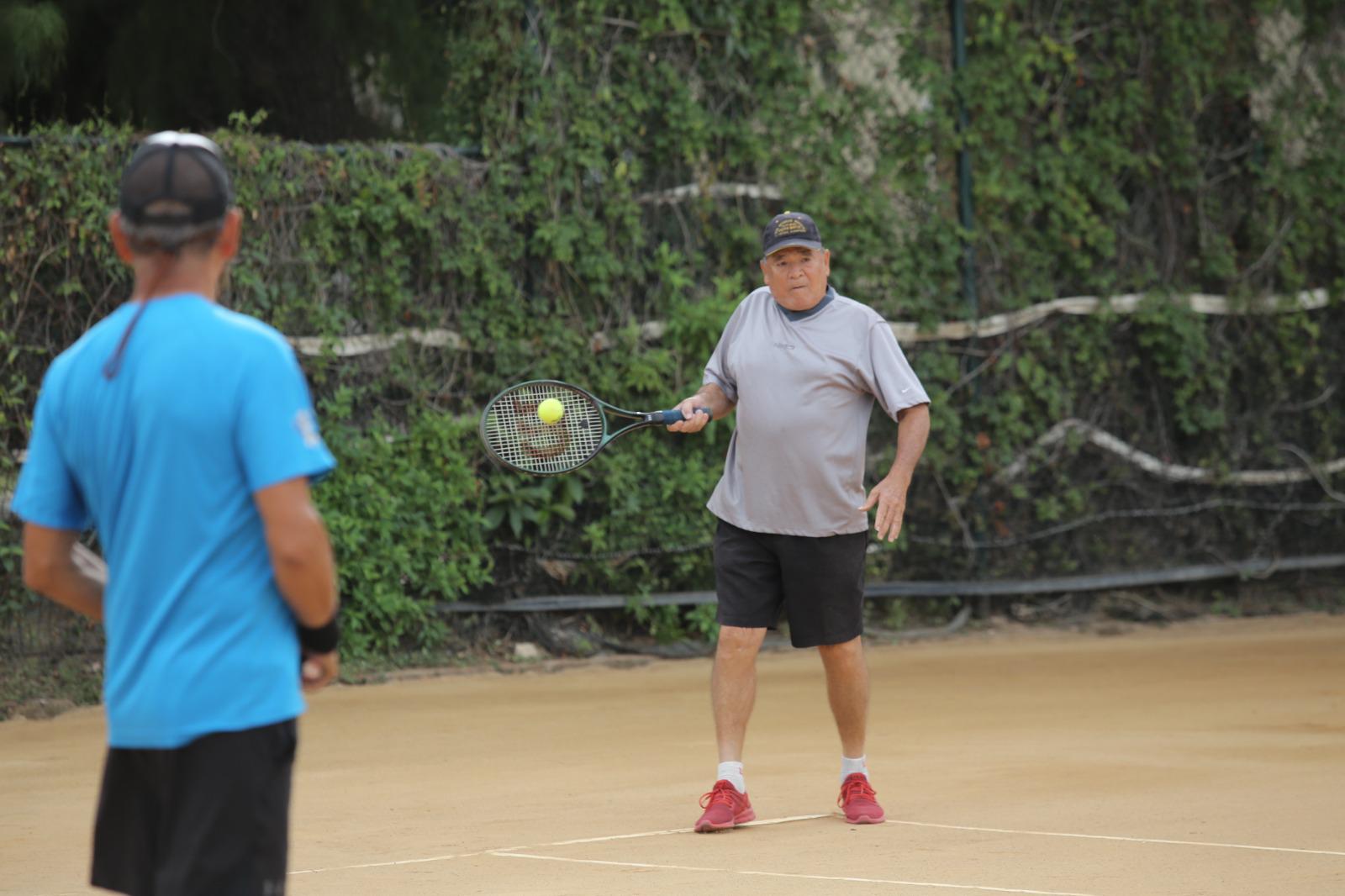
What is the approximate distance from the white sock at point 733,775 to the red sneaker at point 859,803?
1.06 feet

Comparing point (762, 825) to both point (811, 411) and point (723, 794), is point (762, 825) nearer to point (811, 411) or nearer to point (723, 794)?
point (723, 794)

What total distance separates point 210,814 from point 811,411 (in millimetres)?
3398

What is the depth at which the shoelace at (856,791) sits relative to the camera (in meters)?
5.52

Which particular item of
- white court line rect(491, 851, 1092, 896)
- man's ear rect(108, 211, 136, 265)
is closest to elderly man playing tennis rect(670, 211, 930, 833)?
white court line rect(491, 851, 1092, 896)

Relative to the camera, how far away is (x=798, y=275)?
19.1ft

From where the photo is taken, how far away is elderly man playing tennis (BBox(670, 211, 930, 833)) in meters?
5.73

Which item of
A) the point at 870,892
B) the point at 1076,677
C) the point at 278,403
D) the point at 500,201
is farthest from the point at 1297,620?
the point at 278,403

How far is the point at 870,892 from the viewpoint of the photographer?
4.49 metres

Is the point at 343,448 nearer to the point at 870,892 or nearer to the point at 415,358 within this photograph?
the point at 415,358

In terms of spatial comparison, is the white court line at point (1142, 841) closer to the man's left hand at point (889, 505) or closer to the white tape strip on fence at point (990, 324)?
the man's left hand at point (889, 505)

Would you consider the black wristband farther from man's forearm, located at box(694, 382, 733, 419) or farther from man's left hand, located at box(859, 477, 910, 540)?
man's forearm, located at box(694, 382, 733, 419)

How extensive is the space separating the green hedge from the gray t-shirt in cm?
→ 377

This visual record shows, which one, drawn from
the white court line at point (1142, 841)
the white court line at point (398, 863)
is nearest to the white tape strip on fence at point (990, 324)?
the white court line at point (398, 863)

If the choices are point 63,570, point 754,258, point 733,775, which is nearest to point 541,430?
point 733,775
